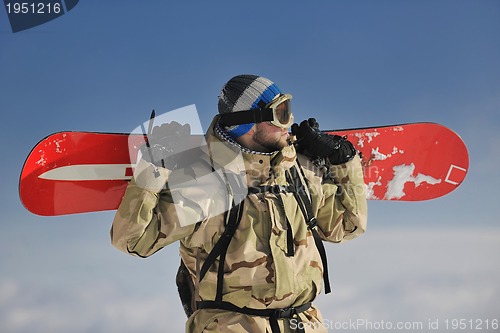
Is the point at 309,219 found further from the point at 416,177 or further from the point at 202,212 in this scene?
the point at 416,177

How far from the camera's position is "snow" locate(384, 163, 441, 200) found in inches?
189

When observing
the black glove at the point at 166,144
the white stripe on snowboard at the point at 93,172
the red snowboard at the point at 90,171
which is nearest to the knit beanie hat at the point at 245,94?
the black glove at the point at 166,144

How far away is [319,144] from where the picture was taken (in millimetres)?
3344

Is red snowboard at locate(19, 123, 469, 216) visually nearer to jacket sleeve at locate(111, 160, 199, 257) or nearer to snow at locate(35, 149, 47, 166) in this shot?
snow at locate(35, 149, 47, 166)

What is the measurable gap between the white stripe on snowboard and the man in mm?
1195

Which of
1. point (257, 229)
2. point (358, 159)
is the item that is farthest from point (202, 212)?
point (358, 159)

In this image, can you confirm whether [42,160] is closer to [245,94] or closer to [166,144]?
[166,144]

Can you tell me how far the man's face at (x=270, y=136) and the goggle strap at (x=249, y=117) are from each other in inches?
2.1

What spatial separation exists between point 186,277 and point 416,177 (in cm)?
276

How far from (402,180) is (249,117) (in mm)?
2337

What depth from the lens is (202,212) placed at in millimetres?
2928

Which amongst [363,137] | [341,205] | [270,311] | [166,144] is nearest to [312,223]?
[341,205]

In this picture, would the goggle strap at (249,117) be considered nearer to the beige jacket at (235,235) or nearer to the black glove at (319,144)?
the beige jacket at (235,235)

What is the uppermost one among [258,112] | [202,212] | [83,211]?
[258,112]
